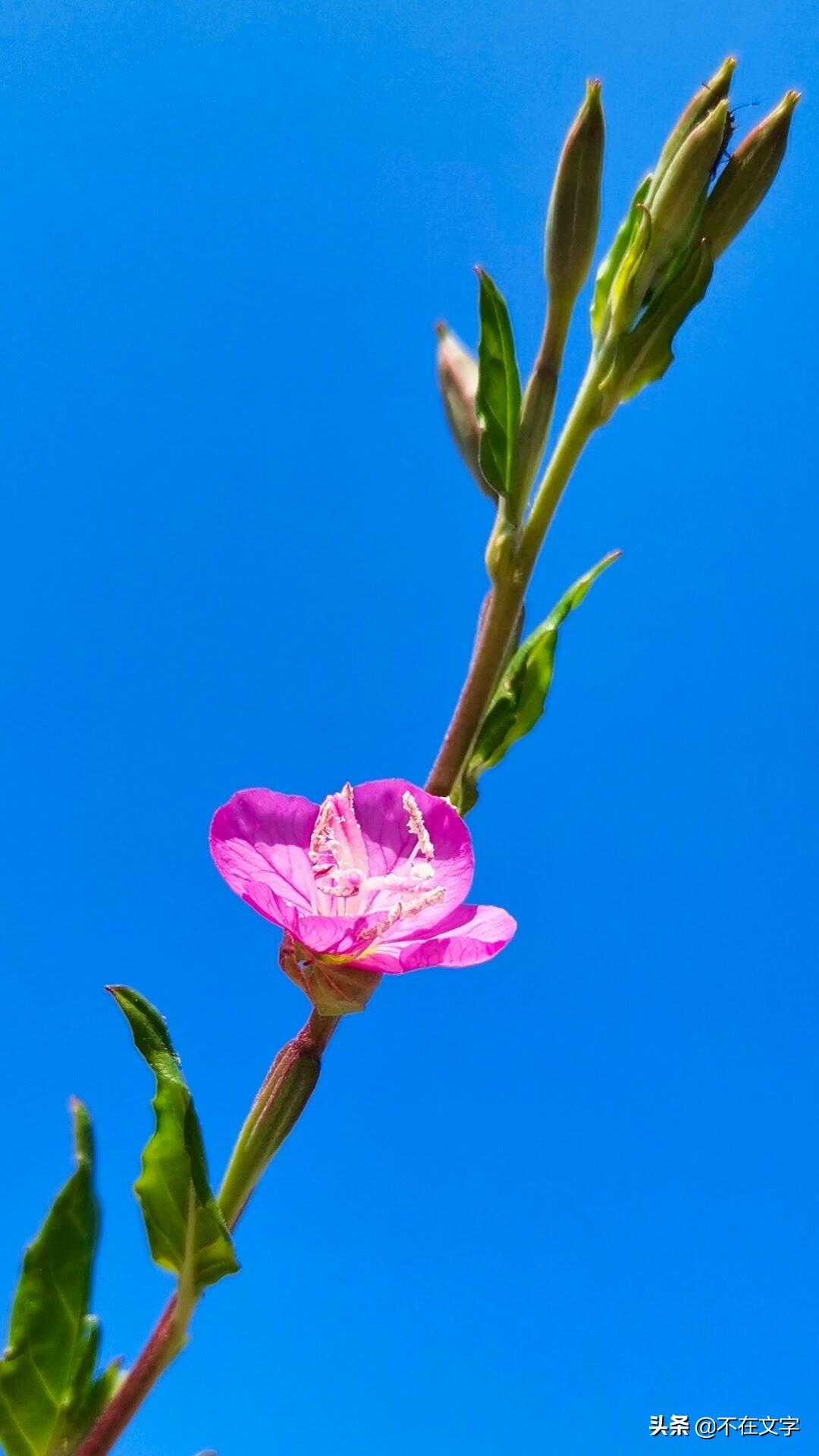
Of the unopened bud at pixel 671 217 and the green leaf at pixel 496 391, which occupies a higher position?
the unopened bud at pixel 671 217

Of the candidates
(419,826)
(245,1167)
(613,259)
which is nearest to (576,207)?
(613,259)

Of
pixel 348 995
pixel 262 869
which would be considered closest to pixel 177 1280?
pixel 348 995

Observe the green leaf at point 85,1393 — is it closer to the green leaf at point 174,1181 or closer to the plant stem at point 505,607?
the green leaf at point 174,1181

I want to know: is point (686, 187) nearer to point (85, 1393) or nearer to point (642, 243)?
point (642, 243)

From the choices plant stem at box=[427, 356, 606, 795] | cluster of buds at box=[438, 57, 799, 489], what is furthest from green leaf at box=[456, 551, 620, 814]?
cluster of buds at box=[438, 57, 799, 489]

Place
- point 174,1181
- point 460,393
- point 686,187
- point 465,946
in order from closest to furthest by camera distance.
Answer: point 174,1181 < point 465,946 < point 686,187 < point 460,393

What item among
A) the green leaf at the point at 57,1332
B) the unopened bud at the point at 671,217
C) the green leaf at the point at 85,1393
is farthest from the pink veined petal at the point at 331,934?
the unopened bud at the point at 671,217
